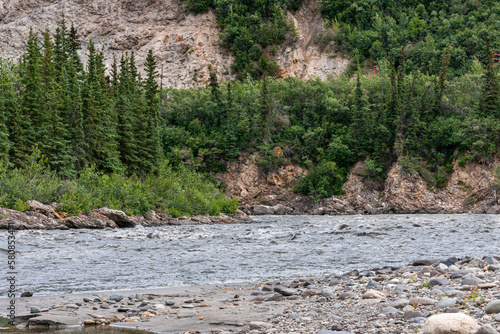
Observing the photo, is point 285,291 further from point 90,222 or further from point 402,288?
point 90,222

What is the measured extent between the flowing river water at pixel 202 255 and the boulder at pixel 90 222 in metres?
4.53

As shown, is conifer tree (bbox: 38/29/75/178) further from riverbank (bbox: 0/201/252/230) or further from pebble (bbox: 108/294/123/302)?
pebble (bbox: 108/294/123/302)

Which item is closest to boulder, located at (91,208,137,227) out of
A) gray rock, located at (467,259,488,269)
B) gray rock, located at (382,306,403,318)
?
gray rock, located at (467,259,488,269)

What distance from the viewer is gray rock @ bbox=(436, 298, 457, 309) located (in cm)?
633

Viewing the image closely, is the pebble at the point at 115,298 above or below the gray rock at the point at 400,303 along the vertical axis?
below

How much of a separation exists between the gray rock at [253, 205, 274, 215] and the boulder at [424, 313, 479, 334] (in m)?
53.6

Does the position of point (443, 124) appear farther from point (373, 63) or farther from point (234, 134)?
point (234, 134)

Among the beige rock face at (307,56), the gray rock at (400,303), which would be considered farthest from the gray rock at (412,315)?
the beige rock face at (307,56)

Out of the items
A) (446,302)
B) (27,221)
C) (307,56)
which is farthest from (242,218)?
(307,56)

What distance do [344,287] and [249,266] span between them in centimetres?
429

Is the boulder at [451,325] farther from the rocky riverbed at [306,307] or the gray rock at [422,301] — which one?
the gray rock at [422,301]

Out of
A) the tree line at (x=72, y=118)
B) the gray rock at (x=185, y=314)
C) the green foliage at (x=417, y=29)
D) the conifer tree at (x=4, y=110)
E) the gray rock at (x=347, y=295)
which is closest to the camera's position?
the gray rock at (x=185, y=314)

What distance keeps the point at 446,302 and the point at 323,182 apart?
56.0 metres

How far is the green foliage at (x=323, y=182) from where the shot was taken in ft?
202
